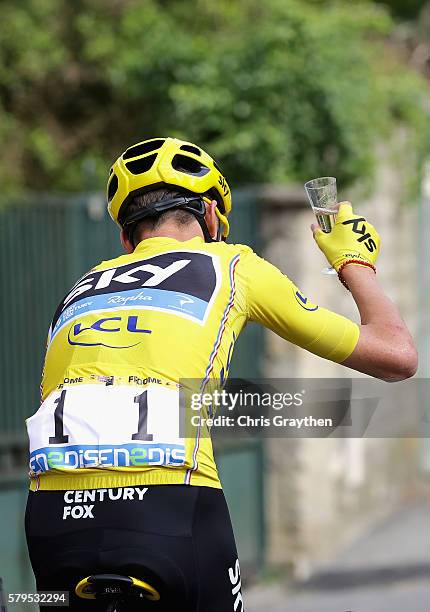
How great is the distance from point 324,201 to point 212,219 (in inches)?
13.0

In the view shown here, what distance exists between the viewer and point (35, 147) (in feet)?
35.8

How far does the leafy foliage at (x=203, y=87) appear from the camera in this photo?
9.51m

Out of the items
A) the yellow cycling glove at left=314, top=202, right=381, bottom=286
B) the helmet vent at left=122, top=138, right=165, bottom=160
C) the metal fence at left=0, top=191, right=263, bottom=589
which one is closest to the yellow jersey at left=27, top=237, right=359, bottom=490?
the yellow cycling glove at left=314, top=202, right=381, bottom=286

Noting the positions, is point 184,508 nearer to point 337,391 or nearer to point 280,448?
point 337,391

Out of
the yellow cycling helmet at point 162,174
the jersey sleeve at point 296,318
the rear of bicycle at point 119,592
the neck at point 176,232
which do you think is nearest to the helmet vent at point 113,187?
the yellow cycling helmet at point 162,174

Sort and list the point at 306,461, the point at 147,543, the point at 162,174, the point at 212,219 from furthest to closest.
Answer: the point at 306,461 → the point at 212,219 → the point at 162,174 → the point at 147,543

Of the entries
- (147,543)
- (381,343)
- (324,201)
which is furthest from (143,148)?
(147,543)

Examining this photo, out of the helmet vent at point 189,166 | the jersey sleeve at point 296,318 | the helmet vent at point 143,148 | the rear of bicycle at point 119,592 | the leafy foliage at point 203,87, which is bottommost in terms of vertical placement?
the rear of bicycle at point 119,592

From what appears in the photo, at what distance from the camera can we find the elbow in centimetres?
312

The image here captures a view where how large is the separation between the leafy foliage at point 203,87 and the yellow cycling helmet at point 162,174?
5684mm

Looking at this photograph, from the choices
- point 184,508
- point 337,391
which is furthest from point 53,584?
point 337,391

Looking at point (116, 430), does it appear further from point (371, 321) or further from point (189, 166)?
point (189, 166)

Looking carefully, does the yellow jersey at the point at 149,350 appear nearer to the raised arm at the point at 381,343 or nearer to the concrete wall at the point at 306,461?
the raised arm at the point at 381,343

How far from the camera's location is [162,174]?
333 centimetres
